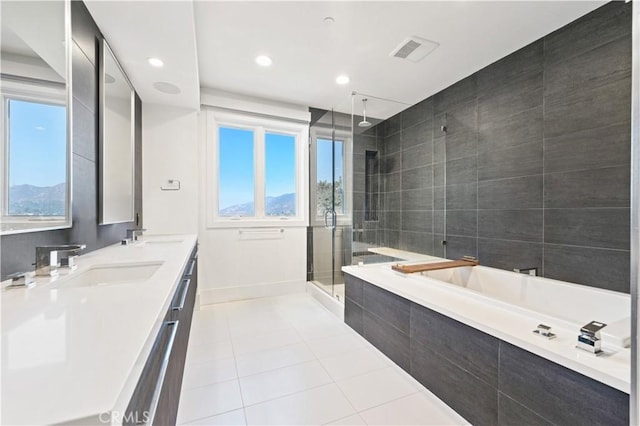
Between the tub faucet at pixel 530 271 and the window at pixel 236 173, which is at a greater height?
the window at pixel 236 173

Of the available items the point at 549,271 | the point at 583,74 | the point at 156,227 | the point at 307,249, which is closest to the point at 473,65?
the point at 583,74

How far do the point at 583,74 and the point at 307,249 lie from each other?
319cm

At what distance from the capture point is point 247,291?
11.0 ft

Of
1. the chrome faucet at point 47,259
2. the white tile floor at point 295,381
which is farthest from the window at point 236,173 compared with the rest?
the chrome faucet at point 47,259

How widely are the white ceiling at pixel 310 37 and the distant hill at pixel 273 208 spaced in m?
1.31

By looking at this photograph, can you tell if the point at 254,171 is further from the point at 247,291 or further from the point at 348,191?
the point at 247,291

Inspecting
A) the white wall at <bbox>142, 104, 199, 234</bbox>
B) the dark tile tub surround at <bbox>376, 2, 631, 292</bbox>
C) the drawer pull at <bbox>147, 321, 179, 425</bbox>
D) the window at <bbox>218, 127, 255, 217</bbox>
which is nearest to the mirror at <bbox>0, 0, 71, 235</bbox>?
the drawer pull at <bbox>147, 321, 179, 425</bbox>

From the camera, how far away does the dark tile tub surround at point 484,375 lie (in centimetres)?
96

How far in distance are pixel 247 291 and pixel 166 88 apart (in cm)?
243

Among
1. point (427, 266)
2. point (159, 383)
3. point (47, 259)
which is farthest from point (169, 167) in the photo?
point (427, 266)

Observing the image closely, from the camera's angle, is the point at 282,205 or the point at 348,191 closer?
the point at 348,191

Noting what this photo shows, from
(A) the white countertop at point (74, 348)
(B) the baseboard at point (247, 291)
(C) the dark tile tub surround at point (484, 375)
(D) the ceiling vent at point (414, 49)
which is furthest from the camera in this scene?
(B) the baseboard at point (247, 291)

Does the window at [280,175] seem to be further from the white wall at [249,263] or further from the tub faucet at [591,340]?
the tub faucet at [591,340]

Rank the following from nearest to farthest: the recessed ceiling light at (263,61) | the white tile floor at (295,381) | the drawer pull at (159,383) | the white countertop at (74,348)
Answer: the white countertop at (74,348), the drawer pull at (159,383), the white tile floor at (295,381), the recessed ceiling light at (263,61)
